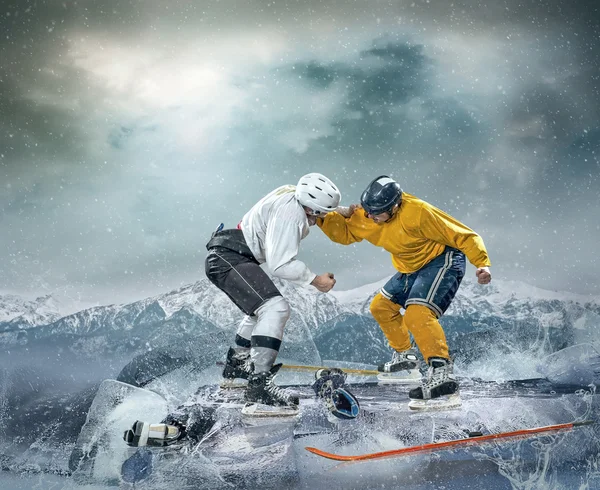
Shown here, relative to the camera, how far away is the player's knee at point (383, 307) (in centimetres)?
447

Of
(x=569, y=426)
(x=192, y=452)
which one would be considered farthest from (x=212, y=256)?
(x=569, y=426)

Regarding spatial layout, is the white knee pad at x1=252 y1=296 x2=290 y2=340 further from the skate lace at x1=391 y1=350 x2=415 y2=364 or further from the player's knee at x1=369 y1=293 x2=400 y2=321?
the skate lace at x1=391 y1=350 x2=415 y2=364

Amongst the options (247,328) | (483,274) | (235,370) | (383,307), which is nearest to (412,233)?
(483,274)

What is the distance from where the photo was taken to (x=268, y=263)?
354 cm

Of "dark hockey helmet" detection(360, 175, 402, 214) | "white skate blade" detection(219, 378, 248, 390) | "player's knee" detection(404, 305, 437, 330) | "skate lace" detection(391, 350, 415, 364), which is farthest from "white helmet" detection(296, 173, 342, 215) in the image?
"skate lace" detection(391, 350, 415, 364)

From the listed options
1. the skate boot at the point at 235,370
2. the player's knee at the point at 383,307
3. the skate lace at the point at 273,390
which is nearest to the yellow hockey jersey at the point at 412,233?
the player's knee at the point at 383,307

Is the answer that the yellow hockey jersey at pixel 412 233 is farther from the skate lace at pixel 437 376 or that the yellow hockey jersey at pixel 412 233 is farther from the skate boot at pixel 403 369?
the skate boot at pixel 403 369

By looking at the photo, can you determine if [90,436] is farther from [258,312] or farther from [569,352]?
[569,352]

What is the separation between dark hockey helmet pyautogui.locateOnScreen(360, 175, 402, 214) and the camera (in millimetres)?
3836

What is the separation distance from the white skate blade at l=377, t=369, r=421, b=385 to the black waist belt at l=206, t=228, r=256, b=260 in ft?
5.82

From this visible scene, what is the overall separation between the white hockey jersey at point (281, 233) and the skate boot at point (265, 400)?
0.65 m

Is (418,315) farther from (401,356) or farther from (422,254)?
(401,356)

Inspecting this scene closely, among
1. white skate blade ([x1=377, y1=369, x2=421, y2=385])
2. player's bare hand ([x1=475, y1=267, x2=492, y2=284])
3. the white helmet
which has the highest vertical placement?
the white helmet

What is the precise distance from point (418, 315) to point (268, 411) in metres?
1.17
